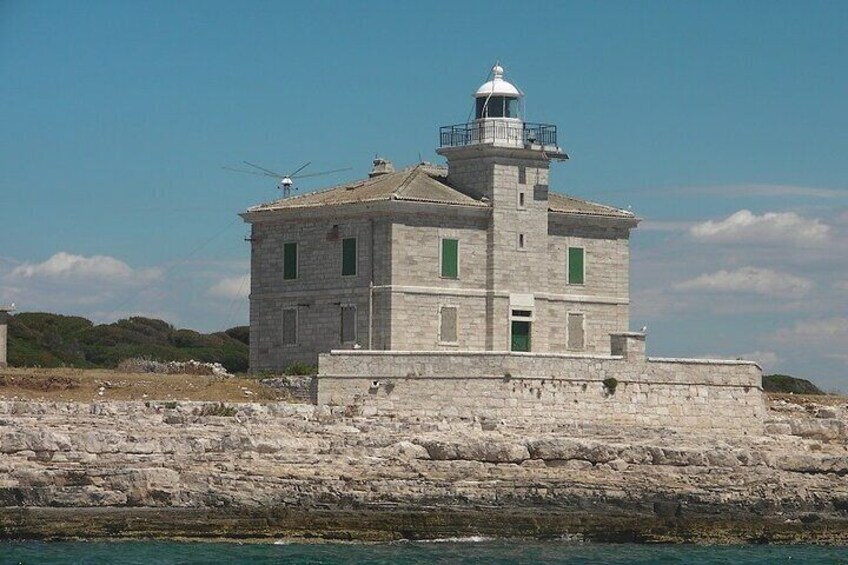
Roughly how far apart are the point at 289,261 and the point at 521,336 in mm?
5518

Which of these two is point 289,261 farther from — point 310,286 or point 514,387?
point 514,387

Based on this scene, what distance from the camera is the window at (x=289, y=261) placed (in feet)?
158

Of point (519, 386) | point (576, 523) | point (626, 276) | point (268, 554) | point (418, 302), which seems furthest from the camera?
point (626, 276)

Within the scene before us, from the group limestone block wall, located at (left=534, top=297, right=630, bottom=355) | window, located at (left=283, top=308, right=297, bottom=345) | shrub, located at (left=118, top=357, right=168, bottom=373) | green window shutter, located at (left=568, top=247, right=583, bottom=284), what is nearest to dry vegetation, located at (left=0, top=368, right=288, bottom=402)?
shrub, located at (left=118, top=357, right=168, bottom=373)

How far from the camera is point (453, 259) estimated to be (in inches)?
1854

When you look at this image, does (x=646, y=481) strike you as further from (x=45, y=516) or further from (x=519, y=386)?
(x=45, y=516)

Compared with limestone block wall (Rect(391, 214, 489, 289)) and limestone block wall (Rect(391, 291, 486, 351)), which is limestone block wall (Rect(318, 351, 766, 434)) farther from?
limestone block wall (Rect(391, 214, 489, 289))

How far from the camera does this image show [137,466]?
3906 centimetres

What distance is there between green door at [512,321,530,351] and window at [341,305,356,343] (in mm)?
3668

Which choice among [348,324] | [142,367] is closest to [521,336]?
[348,324]

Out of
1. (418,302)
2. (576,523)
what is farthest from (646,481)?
(418,302)

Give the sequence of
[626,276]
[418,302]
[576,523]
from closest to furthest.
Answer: [576,523], [418,302], [626,276]

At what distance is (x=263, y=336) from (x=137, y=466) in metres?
10.2

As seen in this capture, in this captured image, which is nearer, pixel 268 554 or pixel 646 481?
pixel 268 554
